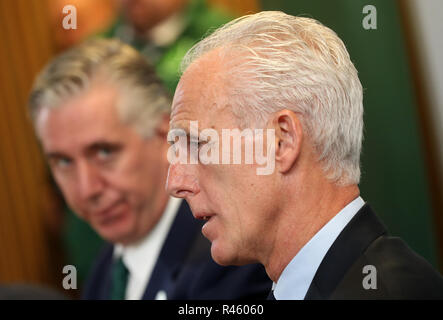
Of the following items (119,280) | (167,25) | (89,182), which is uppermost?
(167,25)

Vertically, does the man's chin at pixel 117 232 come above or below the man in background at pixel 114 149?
below

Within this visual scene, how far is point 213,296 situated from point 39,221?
1.31 meters

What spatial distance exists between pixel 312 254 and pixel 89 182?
27.2 inches

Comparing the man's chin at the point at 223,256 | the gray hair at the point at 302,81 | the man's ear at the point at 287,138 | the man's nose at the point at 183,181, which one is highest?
the gray hair at the point at 302,81

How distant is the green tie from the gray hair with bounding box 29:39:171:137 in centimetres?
28

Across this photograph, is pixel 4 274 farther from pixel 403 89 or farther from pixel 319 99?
pixel 319 99

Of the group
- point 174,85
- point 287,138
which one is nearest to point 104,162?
point 174,85

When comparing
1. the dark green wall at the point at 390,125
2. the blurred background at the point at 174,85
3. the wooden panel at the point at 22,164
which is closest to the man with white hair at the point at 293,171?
the blurred background at the point at 174,85

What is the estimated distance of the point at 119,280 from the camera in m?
1.40

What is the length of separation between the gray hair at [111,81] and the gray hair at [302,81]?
62 cm

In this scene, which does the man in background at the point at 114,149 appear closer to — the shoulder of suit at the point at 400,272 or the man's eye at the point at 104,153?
the man's eye at the point at 104,153

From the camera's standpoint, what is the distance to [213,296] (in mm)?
1137

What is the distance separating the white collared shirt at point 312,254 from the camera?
0.79m

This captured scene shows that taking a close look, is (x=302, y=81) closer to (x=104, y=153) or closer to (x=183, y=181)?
(x=183, y=181)
